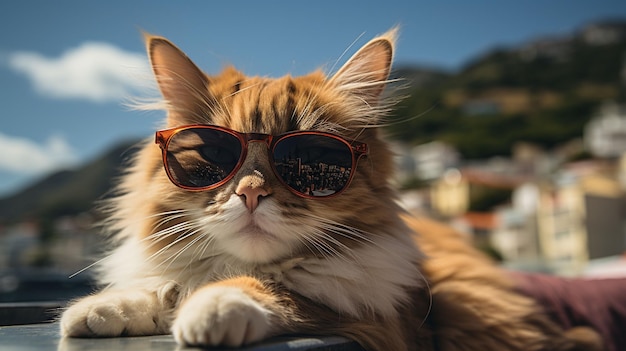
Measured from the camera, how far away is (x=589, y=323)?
1860 mm

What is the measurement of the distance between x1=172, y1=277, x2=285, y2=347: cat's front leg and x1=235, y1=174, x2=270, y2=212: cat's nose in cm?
21

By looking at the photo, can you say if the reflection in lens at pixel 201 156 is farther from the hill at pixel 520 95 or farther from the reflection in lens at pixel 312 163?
the hill at pixel 520 95

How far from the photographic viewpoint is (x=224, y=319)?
0.99 metres

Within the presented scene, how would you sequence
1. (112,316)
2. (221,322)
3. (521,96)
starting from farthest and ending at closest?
(521,96), (112,316), (221,322)

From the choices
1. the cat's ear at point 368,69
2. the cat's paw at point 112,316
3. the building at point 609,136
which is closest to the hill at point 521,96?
the building at point 609,136

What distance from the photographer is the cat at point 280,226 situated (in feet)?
4.18

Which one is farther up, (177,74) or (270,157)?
(177,74)

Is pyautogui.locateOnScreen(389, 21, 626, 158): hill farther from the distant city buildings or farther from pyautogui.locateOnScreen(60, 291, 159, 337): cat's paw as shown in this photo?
pyautogui.locateOnScreen(60, 291, 159, 337): cat's paw

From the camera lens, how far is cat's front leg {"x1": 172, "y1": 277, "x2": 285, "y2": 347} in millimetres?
980

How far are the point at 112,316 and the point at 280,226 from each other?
392 millimetres

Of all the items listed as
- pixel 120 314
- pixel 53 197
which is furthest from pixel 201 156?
pixel 53 197

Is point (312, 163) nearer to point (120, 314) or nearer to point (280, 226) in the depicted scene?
point (280, 226)

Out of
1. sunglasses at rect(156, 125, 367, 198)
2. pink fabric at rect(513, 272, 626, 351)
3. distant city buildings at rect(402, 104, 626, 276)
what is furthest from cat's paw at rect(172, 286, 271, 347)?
distant city buildings at rect(402, 104, 626, 276)

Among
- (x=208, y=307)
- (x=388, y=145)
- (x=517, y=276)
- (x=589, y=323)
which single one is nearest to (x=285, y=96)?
(x=388, y=145)
